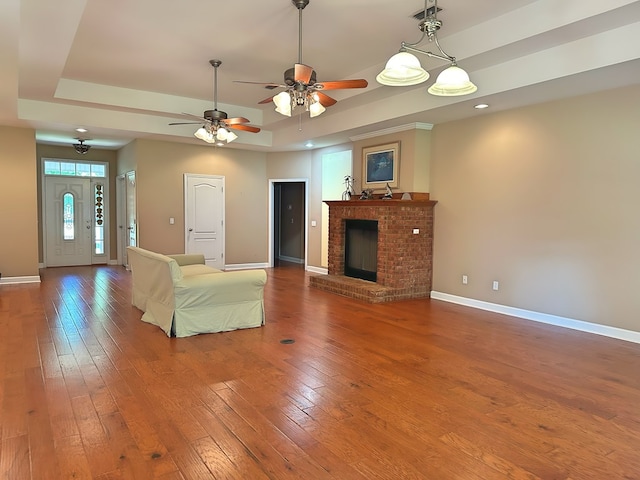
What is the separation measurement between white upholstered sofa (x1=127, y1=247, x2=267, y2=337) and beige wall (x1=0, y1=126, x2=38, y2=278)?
387cm

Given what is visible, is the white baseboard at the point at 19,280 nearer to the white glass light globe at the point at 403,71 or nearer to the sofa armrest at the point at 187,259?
the sofa armrest at the point at 187,259

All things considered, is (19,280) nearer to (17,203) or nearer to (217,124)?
(17,203)

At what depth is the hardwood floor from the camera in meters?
2.20

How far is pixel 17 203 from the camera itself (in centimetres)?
733

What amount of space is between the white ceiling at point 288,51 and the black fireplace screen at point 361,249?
1.67 m

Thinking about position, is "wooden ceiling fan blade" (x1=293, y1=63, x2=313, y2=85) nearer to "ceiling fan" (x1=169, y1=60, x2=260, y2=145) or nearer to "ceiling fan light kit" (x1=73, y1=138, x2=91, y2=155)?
"ceiling fan" (x1=169, y1=60, x2=260, y2=145)

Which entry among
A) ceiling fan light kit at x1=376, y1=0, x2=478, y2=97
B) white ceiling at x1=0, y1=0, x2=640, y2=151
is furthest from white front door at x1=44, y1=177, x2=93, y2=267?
ceiling fan light kit at x1=376, y1=0, x2=478, y2=97

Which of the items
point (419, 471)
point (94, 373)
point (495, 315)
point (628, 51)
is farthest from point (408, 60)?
point (495, 315)

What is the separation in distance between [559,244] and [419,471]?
3847mm

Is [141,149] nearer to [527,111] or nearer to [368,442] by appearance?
[527,111]

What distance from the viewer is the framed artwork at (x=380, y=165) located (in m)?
6.71

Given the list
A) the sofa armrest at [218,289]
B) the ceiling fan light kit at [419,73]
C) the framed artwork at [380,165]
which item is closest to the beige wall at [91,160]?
the framed artwork at [380,165]

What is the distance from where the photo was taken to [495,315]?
18.0ft

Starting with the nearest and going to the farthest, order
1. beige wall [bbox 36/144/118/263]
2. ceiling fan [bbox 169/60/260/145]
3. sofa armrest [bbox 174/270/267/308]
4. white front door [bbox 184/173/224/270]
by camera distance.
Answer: sofa armrest [bbox 174/270/267/308], ceiling fan [bbox 169/60/260/145], white front door [bbox 184/173/224/270], beige wall [bbox 36/144/118/263]
